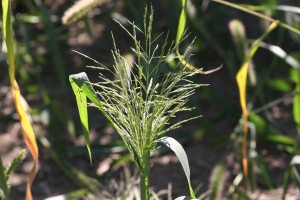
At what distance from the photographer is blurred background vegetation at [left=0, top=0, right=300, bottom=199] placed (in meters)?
1.82

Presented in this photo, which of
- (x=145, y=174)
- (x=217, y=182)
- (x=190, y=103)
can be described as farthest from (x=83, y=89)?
(x=190, y=103)

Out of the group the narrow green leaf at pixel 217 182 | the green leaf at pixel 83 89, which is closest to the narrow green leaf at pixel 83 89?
the green leaf at pixel 83 89

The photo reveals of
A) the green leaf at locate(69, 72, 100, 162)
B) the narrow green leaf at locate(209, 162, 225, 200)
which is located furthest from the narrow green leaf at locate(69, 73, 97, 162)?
the narrow green leaf at locate(209, 162, 225, 200)

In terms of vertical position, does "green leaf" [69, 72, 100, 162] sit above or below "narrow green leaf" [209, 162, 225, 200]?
above

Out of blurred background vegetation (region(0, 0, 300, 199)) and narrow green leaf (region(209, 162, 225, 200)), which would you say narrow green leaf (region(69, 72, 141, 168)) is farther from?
narrow green leaf (region(209, 162, 225, 200))

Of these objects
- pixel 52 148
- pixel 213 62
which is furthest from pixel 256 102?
pixel 52 148

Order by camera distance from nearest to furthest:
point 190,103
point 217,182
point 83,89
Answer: point 83,89, point 217,182, point 190,103

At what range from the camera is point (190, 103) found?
2031mm

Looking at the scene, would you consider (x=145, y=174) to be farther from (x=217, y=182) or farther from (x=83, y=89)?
(x=217, y=182)

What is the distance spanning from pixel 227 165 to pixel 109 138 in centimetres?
41

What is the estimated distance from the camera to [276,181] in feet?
6.05

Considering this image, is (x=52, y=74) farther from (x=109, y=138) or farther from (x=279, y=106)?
(x=279, y=106)

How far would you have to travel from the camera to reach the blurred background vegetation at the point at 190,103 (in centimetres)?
182

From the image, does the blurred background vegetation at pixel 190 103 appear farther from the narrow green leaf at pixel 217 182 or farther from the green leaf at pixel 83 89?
the green leaf at pixel 83 89
